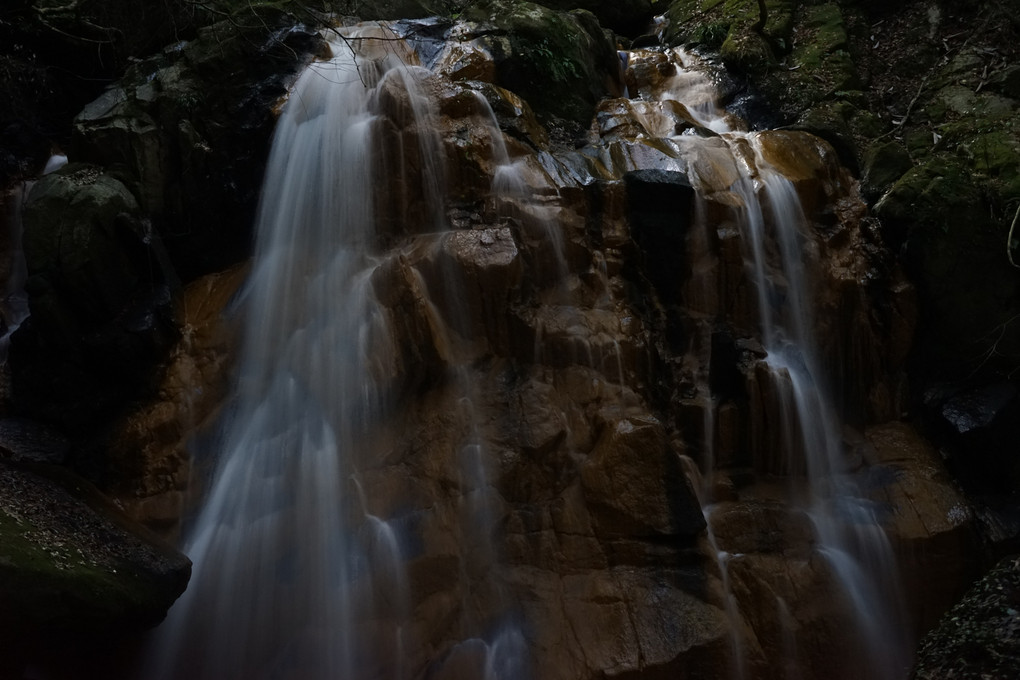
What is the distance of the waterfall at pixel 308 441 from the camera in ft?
16.7

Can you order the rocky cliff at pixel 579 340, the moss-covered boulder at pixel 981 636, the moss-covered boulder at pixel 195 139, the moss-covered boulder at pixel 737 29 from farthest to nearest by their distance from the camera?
the moss-covered boulder at pixel 737 29, the moss-covered boulder at pixel 195 139, the rocky cliff at pixel 579 340, the moss-covered boulder at pixel 981 636

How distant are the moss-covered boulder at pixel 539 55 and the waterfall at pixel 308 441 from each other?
1357mm

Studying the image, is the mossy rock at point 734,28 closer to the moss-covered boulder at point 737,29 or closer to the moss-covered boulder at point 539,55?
the moss-covered boulder at point 737,29

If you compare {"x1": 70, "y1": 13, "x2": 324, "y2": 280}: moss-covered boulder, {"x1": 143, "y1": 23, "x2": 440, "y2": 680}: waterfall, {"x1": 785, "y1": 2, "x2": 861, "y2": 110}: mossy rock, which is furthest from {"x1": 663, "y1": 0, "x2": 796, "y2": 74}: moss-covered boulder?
{"x1": 70, "y1": 13, "x2": 324, "y2": 280}: moss-covered boulder

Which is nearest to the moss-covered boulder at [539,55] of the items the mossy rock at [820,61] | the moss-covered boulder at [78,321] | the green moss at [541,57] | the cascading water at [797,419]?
the green moss at [541,57]

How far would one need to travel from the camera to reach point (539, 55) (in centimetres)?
880

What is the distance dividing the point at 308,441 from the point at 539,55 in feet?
20.2

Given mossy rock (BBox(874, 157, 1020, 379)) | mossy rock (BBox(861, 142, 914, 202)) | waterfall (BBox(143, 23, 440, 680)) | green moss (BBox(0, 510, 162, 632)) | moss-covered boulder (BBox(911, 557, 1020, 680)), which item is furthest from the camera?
mossy rock (BBox(861, 142, 914, 202))

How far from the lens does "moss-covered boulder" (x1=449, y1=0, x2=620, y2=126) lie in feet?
28.3

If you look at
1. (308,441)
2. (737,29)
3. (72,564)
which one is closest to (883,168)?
(737,29)

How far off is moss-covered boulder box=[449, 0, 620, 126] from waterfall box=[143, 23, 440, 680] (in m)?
1.36

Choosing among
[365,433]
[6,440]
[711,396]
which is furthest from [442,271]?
[6,440]

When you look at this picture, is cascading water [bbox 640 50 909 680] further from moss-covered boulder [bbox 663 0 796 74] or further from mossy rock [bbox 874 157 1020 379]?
moss-covered boulder [bbox 663 0 796 74]

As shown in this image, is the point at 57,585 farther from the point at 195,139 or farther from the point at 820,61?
the point at 820,61
